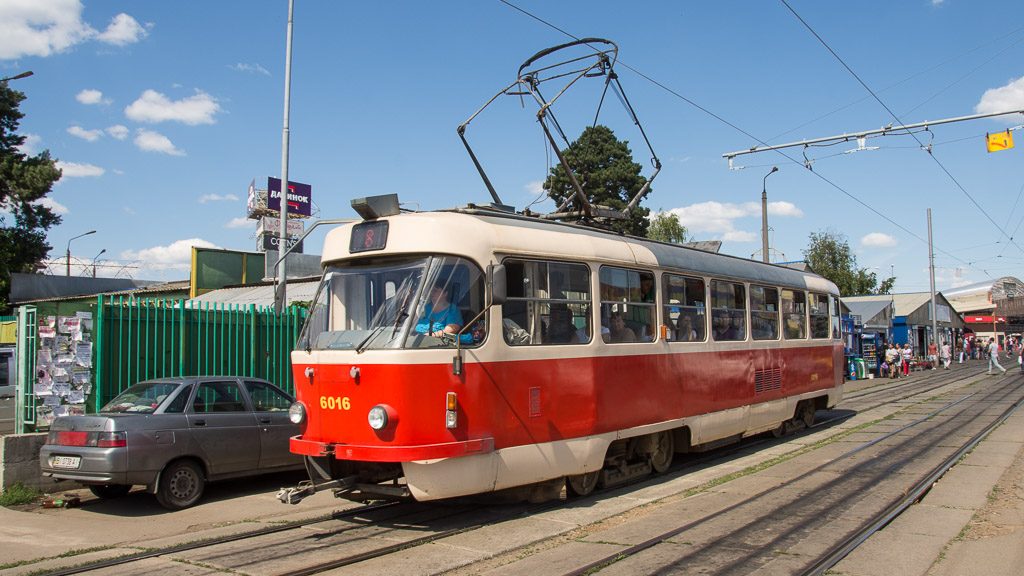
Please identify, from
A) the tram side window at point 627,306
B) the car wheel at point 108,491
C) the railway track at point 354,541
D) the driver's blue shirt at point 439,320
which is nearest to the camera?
the railway track at point 354,541

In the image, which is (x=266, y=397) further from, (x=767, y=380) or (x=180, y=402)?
(x=767, y=380)

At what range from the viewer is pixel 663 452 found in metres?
10.4

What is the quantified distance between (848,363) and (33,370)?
3187 cm

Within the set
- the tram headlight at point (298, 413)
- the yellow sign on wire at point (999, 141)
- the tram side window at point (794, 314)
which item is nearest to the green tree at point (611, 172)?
the yellow sign on wire at point (999, 141)

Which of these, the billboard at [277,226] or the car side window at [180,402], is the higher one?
the billboard at [277,226]

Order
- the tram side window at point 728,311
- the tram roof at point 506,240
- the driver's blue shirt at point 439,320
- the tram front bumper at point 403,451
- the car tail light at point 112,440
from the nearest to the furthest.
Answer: the tram front bumper at point 403,451 → the driver's blue shirt at point 439,320 → the tram roof at point 506,240 → the car tail light at point 112,440 → the tram side window at point 728,311

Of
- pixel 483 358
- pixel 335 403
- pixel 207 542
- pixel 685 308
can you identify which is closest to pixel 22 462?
pixel 207 542

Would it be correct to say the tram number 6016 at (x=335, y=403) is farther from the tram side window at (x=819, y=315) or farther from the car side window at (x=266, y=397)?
the tram side window at (x=819, y=315)

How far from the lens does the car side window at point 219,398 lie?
9.32 meters

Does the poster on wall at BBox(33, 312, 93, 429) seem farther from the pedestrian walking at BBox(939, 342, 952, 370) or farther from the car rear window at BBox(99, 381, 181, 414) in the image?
the pedestrian walking at BBox(939, 342, 952, 370)

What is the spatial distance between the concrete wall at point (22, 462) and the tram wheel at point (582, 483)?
6.28m

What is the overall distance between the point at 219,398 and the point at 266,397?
29.4 inches

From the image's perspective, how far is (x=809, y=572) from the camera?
5.93 m

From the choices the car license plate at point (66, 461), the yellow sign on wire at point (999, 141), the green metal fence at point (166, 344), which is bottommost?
the car license plate at point (66, 461)
